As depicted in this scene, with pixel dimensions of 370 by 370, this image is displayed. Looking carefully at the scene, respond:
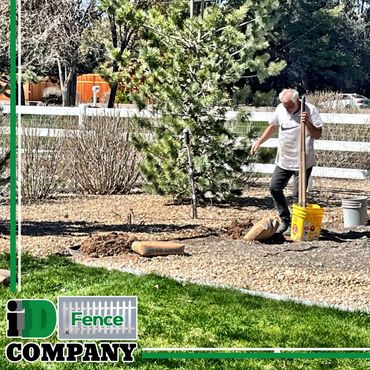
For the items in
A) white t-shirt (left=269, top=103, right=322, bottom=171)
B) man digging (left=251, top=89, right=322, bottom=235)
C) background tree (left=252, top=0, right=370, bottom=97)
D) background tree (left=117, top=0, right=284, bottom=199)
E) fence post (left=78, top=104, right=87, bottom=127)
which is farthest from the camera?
background tree (left=252, top=0, right=370, bottom=97)

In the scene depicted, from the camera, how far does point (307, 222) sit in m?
7.73

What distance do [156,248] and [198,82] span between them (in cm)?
317

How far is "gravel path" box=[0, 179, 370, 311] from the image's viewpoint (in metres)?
6.17

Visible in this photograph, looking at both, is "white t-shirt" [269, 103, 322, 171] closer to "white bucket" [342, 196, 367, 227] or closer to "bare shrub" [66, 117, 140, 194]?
"white bucket" [342, 196, 367, 227]

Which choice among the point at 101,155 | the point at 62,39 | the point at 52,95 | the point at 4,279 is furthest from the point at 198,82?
the point at 52,95

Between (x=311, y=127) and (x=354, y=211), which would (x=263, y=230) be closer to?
(x=311, y=127)

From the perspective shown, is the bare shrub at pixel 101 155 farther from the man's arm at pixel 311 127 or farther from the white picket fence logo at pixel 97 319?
the white picket fence logo at pixel 97 319

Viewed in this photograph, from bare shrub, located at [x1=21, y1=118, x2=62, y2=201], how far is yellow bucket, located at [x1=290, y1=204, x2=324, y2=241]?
381 cm

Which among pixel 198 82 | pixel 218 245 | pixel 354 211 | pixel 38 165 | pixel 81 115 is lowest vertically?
pixel 218 245

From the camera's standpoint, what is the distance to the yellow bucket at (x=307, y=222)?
25.3 feet

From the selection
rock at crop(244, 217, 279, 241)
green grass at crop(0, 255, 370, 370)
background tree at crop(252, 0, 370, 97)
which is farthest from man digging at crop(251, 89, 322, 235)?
background tree at crop(252, 0, 370, 97)

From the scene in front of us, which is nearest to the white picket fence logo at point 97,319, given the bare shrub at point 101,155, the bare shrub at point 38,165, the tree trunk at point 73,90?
the bare shrub at point 38,165

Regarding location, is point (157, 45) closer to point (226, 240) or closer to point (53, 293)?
point (226, 240)

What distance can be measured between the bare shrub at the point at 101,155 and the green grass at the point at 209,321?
4.97m
